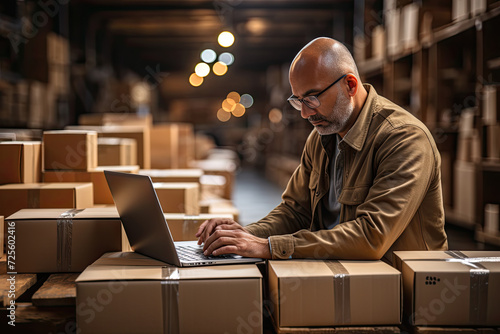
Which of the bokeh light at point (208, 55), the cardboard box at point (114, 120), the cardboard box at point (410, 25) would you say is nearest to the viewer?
the cardboard box at point (114, 120)

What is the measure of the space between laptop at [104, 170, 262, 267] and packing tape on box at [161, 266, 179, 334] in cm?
14

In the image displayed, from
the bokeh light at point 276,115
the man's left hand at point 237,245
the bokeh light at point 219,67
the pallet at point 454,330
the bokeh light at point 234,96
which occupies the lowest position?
the pallet at point 454,330

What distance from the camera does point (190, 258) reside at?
1.82 meters

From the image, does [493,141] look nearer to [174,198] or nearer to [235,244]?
[174,198]

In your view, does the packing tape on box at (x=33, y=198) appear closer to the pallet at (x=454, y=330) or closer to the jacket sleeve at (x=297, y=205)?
the jacket sleeve at (x=297, y=205)

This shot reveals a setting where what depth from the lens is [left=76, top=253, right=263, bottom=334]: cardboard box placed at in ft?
5.15

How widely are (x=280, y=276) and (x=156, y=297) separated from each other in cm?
39

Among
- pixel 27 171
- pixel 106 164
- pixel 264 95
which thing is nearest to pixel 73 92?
pixel 106 164

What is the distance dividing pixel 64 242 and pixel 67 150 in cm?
109

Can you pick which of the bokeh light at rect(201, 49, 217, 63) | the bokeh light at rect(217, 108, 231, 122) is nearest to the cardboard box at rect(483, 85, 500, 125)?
the bokeh light at rect(201, 49, 217, 63)

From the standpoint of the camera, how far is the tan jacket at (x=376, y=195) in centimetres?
181

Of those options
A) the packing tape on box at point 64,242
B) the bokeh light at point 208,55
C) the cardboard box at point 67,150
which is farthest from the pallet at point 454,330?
the bokeh light at point 208,55

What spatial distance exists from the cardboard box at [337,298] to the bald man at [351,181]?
19 centimetres

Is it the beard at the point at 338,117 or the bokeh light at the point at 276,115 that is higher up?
the bokeh light at the point at 276,115
